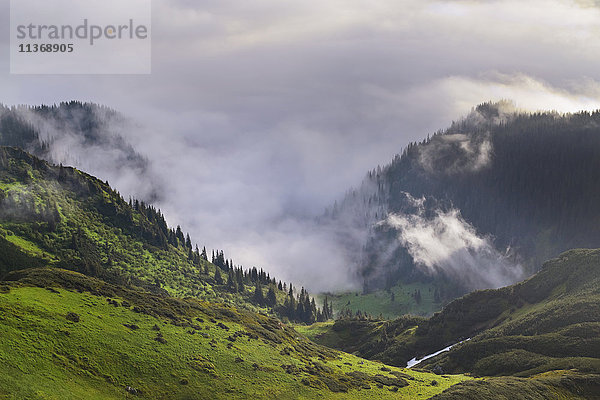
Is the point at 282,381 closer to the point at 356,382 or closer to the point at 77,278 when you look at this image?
the point at 356,382

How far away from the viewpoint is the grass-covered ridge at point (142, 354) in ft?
222

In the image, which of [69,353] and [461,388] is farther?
[461,388]

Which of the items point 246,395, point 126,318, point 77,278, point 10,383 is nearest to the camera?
A: point 10,383

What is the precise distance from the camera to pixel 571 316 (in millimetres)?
166000

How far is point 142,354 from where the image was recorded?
83.4 m

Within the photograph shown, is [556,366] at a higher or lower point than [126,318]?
lower

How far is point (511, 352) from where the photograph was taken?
15538cm

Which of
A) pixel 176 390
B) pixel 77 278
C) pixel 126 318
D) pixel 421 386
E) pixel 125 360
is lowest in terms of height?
pixel 421 386

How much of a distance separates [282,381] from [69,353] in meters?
41.9

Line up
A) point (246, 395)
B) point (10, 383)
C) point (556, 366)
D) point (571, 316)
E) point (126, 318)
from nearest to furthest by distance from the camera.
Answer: point (10, 383)
point (246, 395)
point (126, 318)
point (556, 366)
point (571, 316)

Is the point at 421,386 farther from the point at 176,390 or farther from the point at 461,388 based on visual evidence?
the point at 176,390

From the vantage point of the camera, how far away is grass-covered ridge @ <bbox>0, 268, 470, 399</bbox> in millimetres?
67812

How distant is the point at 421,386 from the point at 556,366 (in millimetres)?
41103

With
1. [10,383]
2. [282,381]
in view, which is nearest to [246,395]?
[282,381]
